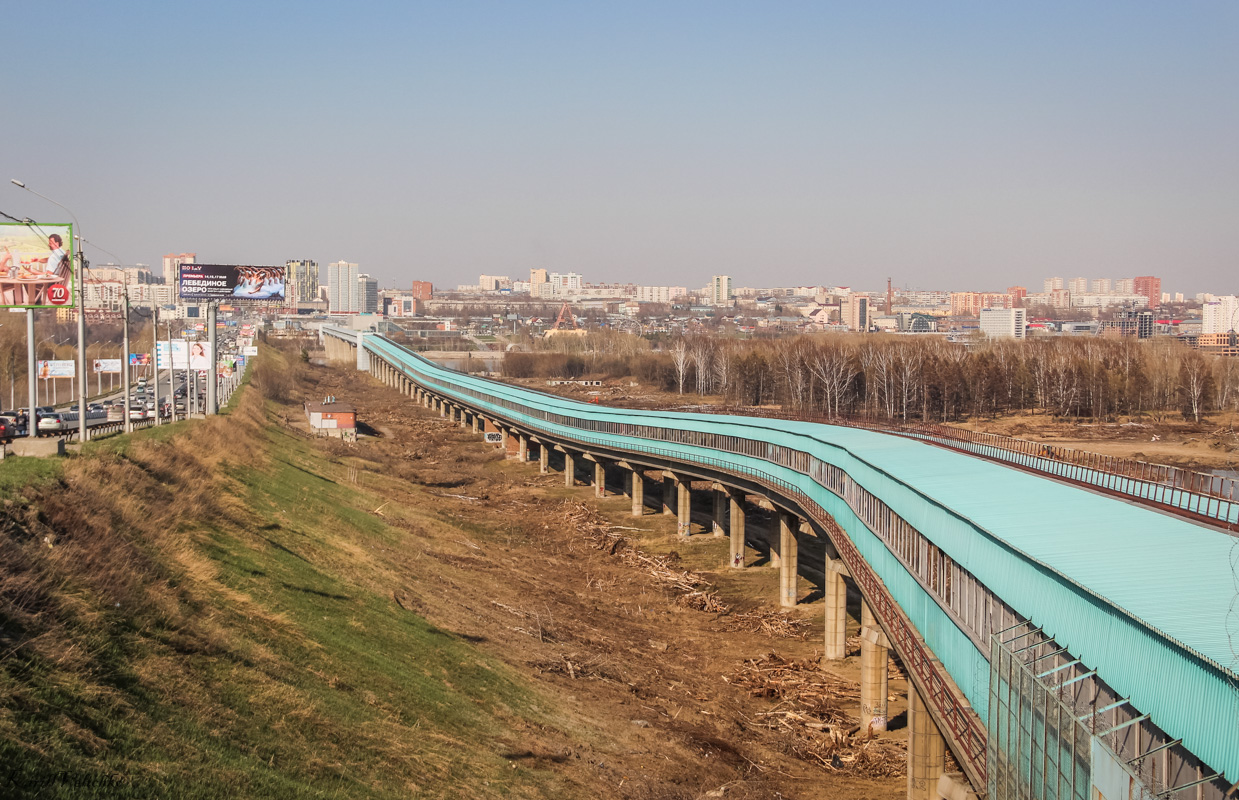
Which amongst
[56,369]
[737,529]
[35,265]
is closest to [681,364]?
[56,369]

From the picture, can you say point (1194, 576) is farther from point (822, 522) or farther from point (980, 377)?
point (980, 377)

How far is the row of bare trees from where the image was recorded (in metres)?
93.4

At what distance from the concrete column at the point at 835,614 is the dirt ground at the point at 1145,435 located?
4193cm

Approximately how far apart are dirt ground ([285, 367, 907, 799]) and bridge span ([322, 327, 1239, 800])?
2308 millimetres

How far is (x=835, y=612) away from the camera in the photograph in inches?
1158

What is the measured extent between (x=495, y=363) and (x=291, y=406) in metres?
78.8

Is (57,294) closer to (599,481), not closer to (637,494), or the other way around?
(637,494)

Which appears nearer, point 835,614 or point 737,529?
point 835,614

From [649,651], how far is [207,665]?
1512 centimetres

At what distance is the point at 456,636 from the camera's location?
85.6ft

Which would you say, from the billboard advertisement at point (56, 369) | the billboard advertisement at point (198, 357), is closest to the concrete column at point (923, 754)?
the billboard advertisement at point (198, 357)

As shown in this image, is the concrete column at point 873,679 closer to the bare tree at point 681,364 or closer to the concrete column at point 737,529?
the concrete column at point 737,529

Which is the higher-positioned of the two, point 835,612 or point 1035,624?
point 1035,624

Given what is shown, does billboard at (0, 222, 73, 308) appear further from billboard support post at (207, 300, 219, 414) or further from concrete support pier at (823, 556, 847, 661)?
concrete support pier at (823, 556, 847, 661)
